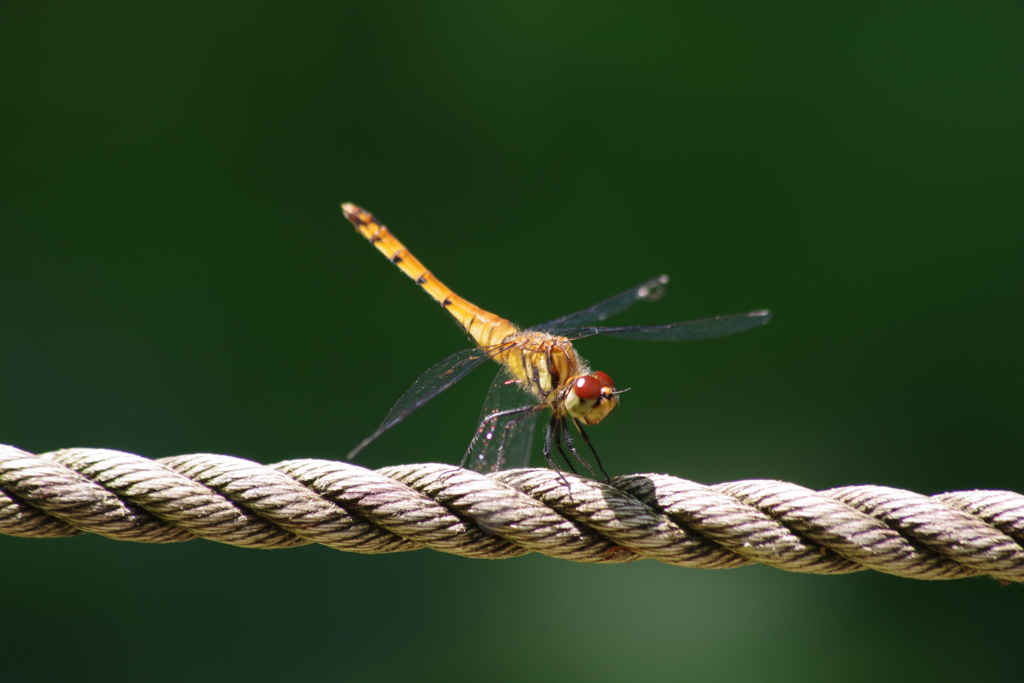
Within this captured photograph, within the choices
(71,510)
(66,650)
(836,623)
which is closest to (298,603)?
(66,650)

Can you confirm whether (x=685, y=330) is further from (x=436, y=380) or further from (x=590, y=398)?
(x=436, y=380)

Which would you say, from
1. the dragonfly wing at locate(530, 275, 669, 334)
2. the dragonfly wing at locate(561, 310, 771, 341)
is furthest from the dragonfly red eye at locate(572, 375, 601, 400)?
the dragonfly wing at locate(530, 275, 669, 334)

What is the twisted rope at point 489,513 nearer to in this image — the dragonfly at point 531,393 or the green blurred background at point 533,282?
the dragonfly at point 531,393

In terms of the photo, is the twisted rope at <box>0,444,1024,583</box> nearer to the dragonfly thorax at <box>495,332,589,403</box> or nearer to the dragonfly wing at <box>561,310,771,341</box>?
the dragonfly thorax at <box>495,332,589,403</box>

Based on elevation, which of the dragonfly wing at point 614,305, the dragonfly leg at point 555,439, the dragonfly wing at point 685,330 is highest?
the dragonfly wing at point 614,305

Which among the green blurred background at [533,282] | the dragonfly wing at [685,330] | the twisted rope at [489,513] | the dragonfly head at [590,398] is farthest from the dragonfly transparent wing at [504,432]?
the green blurred background at [533,282]

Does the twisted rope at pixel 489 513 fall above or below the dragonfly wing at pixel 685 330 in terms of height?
below

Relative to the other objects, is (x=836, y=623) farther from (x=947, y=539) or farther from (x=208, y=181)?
(x=208, y=181)

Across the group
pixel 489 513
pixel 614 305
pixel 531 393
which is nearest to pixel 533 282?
pixel 614 305
